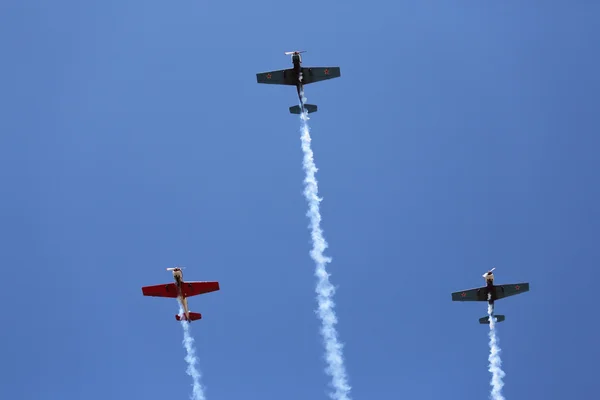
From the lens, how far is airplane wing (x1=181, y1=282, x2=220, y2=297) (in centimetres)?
6969

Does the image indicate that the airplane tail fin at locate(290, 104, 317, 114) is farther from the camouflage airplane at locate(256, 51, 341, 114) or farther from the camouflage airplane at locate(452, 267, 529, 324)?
the camouflage airplane at locate(452, 267, 529, 324)

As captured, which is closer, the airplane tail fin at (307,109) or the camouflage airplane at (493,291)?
the airplane tail fin at (307,109)

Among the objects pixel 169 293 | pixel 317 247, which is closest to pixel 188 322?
pixel 169 293

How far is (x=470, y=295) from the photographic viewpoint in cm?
7394

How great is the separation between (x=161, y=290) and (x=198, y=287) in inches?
114

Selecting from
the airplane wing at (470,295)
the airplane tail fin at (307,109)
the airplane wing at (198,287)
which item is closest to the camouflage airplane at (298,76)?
the airplane tail fin at (307,109)

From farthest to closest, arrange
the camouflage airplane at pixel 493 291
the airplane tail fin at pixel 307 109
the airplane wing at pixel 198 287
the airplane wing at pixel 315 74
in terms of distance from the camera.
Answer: the camouflage airplane at pixel 493 291
the airplane wing at pixel 198 287
the airplane tail fin at pixel 307 109
the airplane wing at pixel 315 74

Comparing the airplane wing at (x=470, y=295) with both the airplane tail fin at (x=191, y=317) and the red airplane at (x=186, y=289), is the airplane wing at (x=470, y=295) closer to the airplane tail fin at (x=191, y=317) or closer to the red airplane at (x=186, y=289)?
the red airplane at (x=186, y=289)

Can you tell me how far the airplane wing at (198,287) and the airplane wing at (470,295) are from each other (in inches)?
740

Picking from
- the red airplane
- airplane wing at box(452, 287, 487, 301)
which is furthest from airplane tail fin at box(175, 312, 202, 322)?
airplane wing at box(452, 287, 487, 301)

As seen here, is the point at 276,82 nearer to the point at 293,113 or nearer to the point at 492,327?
the point at 293,113

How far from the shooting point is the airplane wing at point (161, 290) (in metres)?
70.3

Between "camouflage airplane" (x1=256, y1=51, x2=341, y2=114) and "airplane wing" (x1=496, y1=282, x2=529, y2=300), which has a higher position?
"camouflage airplane" (x1=256, y1=51, x2=341, y2=114)

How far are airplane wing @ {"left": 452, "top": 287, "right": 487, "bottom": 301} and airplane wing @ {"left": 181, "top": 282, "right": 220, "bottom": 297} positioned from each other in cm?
1879
